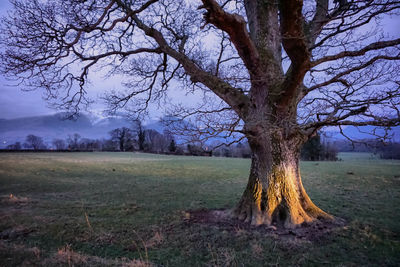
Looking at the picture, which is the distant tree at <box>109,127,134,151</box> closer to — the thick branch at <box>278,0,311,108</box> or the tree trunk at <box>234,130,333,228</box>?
the tree trunk at <box>234,130,333,228</box>

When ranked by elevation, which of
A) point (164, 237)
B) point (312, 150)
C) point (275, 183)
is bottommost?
point (164, 237)

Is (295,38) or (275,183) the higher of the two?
(295,38)

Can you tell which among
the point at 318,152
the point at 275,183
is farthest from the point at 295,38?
the point at 318,152

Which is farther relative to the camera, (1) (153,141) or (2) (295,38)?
(1) (153,141)

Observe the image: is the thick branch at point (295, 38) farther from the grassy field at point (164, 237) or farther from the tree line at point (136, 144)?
the tree line at point (136, 144)

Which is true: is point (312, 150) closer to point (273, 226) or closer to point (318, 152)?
point (318, 152)

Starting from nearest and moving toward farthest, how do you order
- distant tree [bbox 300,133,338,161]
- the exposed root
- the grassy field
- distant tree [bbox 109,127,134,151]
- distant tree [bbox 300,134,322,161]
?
the grassy field
the exposed root
distant tree [bbox 300,134,322,161]
distant tree [bbox 300,133,338,161]
distant tree [bbox 109,127,134,151]

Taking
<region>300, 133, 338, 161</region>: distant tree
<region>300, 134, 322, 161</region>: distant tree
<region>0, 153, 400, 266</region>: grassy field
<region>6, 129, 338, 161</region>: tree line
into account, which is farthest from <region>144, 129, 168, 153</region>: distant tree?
<region>0, 153, 400, 266</region>: grassy field

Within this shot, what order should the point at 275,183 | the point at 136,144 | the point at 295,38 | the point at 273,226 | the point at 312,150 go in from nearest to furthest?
the point at 295,38, the point at 273,226, the point at 275,183, the point at 312,150, the point at 136,144

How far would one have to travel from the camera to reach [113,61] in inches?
328

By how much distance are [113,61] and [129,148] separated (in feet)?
190

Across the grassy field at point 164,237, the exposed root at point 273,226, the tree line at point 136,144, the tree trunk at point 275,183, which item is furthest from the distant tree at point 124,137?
the tree trunk at point 275,183

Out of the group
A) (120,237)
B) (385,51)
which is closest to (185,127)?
(120,237)

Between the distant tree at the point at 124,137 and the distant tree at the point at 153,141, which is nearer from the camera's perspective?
the distant tree at the point at 153,141
